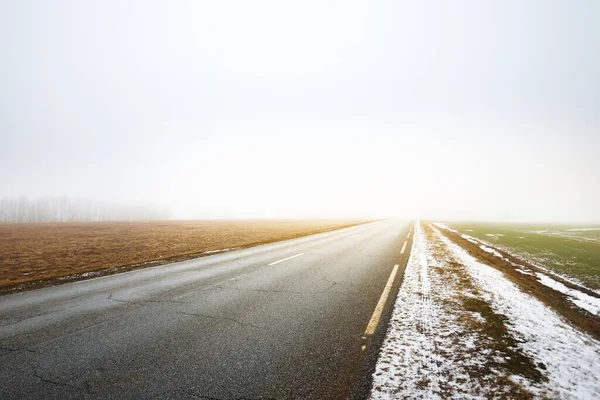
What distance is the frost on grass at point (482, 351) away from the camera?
Answer: 313 centimetres

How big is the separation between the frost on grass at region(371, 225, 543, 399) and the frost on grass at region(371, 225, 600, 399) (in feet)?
0.04

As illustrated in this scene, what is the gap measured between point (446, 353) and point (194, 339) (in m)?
3.91

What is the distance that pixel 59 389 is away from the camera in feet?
10.3

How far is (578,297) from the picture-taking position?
7.07 m

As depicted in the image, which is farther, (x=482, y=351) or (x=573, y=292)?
(x=573, y=292)

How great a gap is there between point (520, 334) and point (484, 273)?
18.1 ft

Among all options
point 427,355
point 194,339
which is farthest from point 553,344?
point 194,339

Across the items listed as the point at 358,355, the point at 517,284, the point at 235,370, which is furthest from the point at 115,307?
the point at 517,284

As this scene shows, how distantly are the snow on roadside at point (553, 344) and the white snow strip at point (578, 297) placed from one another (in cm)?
100

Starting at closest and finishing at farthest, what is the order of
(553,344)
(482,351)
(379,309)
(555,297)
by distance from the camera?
(482,351)
(553,344)
(379,309)
(555,297)

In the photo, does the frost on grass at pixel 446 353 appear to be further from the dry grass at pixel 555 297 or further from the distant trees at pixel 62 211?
the distant trees at pixel 62 211

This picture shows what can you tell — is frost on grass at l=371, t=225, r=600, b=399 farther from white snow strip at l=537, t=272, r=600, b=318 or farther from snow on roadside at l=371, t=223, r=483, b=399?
white snow strip at l=537, t=272, r=600, b=318

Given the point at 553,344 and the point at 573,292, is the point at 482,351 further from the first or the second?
the point at 573,292

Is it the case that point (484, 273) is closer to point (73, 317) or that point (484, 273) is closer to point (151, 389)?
point (151, 389)
